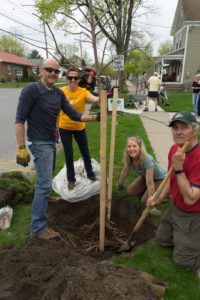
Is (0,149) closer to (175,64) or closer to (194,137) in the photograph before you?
(194,137)

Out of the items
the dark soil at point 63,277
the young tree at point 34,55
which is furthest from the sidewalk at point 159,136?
the young tree at point 34,55

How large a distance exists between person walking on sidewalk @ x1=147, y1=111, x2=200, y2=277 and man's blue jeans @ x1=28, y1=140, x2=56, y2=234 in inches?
45.9

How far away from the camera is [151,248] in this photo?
2453 mm

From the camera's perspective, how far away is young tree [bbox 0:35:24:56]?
194 ft

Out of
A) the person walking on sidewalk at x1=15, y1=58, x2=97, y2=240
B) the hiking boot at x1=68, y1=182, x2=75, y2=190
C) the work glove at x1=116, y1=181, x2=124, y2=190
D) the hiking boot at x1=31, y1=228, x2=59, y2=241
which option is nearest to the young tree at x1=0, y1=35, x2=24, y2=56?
the hiking boot at x1=68, y1=182, x2=75, y2=190

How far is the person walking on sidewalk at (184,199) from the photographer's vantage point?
1890 mm

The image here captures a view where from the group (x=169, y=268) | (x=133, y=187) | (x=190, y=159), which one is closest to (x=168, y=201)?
(x=133, y=187)

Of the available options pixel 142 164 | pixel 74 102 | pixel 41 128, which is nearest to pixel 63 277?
pixel 41 128

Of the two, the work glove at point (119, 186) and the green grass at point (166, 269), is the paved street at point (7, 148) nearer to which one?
the work glove at point (119, 186)

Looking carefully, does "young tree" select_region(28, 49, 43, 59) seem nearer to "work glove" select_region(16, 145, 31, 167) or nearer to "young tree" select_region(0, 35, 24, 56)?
"young tree" select_region(0, 35, 24, 56)

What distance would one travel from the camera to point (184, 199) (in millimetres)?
2006

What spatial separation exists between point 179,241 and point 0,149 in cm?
492

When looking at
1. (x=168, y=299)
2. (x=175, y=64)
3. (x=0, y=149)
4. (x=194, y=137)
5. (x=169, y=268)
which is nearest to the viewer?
(x=168, y=299)

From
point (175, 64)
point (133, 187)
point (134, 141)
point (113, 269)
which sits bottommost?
point (133, 187)
